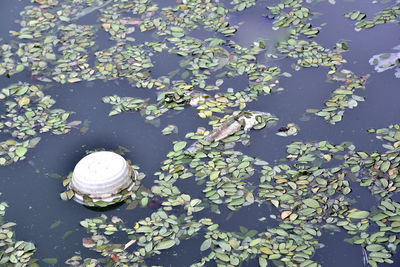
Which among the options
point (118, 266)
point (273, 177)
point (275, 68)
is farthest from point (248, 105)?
point (118, 266)

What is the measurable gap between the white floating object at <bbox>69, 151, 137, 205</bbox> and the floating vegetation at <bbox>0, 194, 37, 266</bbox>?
1.82ft

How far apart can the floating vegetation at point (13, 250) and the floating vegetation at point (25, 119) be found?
2.62 feet

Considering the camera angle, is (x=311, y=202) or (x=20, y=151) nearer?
(x=311, y=202)

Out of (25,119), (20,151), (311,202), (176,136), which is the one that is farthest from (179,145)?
(25,119)

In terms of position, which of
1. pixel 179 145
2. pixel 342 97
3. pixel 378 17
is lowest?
pixel 179 145

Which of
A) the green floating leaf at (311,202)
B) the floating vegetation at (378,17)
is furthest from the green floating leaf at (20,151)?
the floating vegetation at (378,17)

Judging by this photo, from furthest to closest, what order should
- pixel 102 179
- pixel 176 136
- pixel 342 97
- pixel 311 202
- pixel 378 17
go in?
pixel 378 17 < pixel 342 97 < pixel 176 136 < pixel 102 179 < pixel 311 202

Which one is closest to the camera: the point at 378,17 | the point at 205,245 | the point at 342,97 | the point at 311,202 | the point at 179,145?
the point at 205,245

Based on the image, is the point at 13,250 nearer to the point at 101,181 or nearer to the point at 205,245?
the point at 101,181

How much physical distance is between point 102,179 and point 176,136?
0.86 m

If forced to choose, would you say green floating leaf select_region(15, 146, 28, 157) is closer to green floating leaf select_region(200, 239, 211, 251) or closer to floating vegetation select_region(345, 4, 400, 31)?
green floating leaf select_region(200, 239, 211, 251)

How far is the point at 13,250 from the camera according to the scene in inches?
159

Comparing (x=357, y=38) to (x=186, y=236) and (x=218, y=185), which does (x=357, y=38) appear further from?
(x=186, y=236)

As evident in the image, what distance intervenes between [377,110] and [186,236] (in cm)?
222
